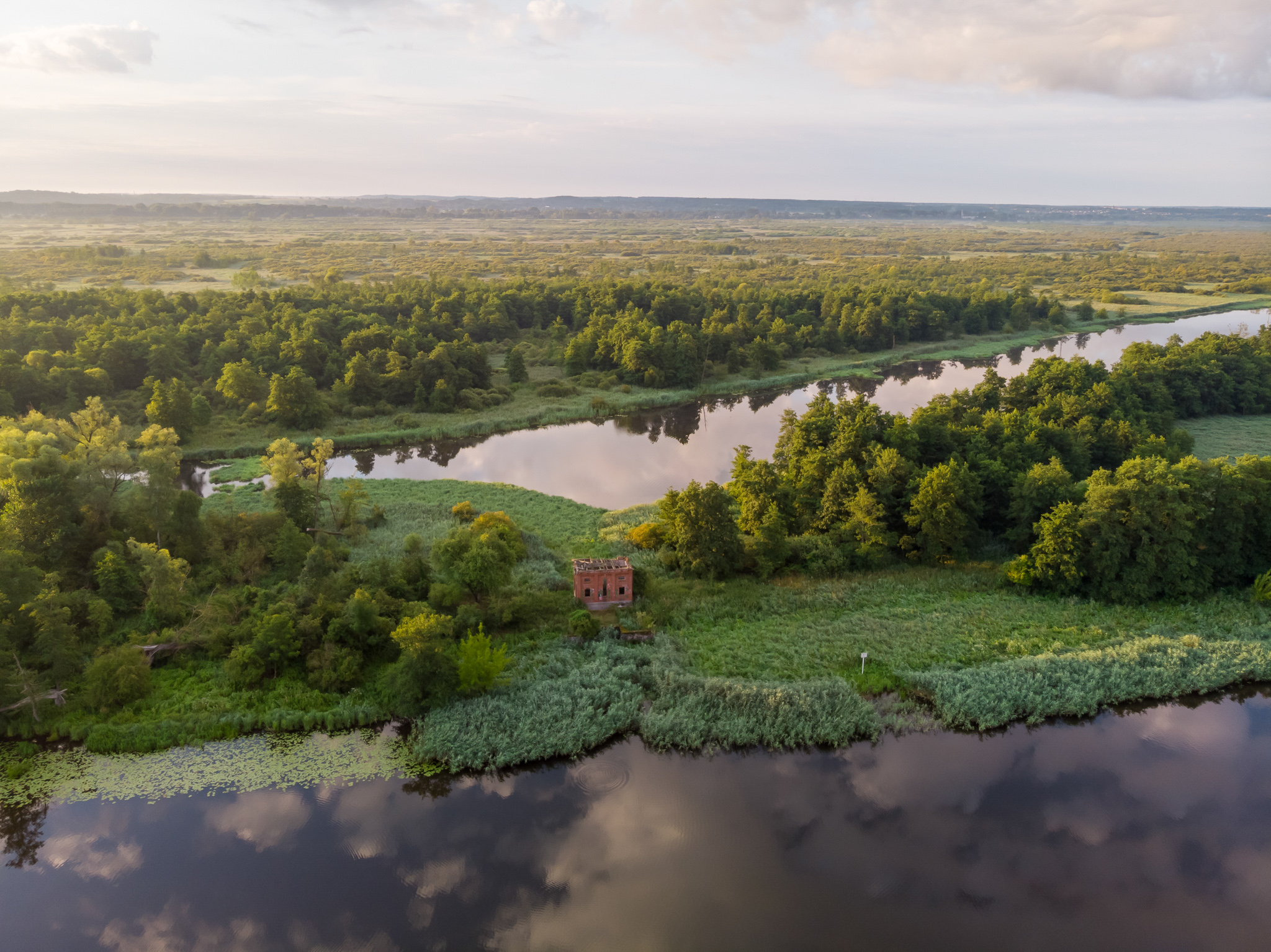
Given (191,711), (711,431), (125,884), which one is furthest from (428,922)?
(711,431)

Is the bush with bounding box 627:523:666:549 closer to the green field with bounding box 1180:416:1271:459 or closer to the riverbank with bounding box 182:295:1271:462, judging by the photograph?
the riverbank with bounding box 182:295:1271:462

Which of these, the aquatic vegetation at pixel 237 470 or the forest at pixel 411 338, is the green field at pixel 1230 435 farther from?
the aquatic vegetation at pixel 237 470

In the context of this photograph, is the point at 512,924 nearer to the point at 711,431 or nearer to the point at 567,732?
the point at 567,732

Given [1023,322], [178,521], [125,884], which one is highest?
[1023,322]

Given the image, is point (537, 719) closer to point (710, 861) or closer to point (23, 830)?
point (710, 861)

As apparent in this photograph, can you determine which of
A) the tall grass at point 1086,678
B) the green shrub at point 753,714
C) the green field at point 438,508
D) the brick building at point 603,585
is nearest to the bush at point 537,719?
the green shrub at point 753,714

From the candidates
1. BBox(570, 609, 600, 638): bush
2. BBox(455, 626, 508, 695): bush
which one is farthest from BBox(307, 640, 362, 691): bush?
BBox(570, 609, 600, 638): bush
